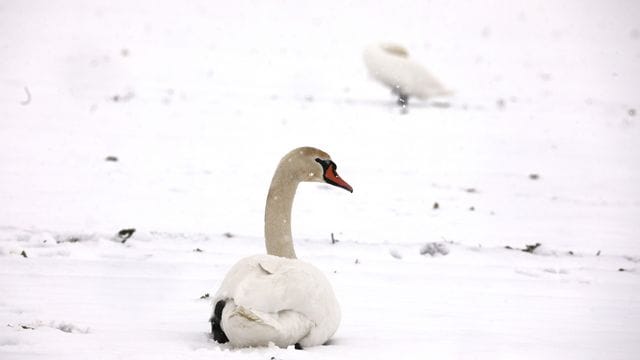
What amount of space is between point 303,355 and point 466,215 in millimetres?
4774

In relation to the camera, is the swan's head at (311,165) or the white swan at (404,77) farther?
the white swan at (404,77)

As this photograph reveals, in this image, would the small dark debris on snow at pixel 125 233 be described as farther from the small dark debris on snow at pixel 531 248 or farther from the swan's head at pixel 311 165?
the small dark debris on snow at pixel 531 248

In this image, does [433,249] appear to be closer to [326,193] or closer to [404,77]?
[326,193]

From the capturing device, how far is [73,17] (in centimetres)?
2420

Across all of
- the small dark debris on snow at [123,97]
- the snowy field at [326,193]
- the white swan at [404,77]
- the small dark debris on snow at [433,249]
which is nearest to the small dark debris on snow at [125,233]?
the snowy field at [326,193]

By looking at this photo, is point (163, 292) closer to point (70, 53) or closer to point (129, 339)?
point (129, 339)

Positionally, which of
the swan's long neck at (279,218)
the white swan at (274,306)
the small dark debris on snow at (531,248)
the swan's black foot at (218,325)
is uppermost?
the small dark debris on snow at (531,248)

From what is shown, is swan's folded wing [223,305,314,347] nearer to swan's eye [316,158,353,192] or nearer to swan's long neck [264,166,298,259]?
swan's long neck [264,166,298,259]

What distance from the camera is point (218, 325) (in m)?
4.51

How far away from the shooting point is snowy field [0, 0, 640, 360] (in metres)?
5.20

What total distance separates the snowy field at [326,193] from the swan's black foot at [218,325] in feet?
0.28

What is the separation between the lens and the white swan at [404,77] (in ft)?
51.6

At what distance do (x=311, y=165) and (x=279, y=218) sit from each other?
1.10ft

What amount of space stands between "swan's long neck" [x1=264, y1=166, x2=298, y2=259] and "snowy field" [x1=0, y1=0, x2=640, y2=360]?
0.53 m
